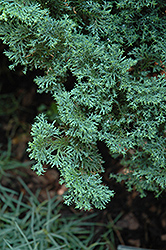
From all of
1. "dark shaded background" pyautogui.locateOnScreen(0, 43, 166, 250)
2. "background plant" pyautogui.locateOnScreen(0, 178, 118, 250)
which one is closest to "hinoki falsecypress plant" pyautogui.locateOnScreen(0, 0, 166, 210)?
"dark shaded background" pyautogui.locateOnScreen(0, 43, 166, 250)

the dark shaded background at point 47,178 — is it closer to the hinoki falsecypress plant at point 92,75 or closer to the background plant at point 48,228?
the background plant at point 48,228

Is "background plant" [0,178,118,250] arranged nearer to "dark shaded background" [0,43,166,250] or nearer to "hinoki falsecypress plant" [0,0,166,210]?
"dark shaded background" [0,43,166,250]

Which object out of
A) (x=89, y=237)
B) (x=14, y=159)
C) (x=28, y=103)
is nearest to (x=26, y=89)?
(x=28, y=103)

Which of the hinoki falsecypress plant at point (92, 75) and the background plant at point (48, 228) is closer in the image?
the hinoki falsecypress plant at point (92, 75)

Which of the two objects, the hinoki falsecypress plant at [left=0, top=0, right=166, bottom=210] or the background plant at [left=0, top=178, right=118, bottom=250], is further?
the background plant at [left=0, top=178, right=118, bottom=250]

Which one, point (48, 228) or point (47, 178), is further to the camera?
point (47, 178)

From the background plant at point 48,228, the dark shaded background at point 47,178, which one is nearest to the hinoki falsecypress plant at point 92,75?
the dark shaded background at point 47,178

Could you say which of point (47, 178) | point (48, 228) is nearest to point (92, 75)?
point (48, 228)

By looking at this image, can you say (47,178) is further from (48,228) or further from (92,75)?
(92,75)
